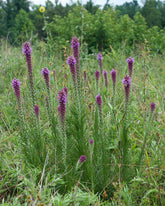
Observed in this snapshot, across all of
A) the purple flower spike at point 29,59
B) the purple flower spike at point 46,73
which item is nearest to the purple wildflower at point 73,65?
the purple flower spike at point 46,73

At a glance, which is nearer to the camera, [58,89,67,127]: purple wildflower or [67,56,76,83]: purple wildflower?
[58,89,67,127]: purple wildflower

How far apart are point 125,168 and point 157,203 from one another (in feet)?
1.23

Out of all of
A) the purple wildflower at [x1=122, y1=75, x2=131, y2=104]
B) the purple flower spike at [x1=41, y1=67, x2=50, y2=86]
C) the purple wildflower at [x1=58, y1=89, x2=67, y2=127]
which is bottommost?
the purple wildflower at [x1=58, y1=89, x2=67, y2=127]

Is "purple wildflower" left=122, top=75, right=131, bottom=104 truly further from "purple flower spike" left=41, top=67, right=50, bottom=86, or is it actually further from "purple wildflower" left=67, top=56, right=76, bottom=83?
"purple flower spike" left=41, top=67, right=50, bottom=86

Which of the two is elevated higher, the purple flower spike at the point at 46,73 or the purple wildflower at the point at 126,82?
the purple flower spike at the point at 46,73

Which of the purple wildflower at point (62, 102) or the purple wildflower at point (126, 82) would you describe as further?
the purple wildflower at point (126, 82)

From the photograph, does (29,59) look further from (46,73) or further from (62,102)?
(62,102)

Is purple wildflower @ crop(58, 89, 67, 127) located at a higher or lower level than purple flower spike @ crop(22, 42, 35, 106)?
lower

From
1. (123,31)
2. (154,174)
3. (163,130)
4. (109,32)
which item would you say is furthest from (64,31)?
(154,174)

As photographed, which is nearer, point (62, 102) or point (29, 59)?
point (62, 102)

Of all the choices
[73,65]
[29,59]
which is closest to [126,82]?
[73,65]

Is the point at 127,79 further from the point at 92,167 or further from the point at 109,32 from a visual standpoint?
the point at 109,32

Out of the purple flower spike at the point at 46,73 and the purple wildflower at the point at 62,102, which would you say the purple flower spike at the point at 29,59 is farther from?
the purple wildflower at the point at 62,102


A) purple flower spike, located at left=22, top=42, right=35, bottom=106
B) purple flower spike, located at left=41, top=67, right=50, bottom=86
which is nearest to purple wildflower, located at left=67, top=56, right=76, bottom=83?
purple flower spike, located at left=41, top=67, right=50, bottom=86
